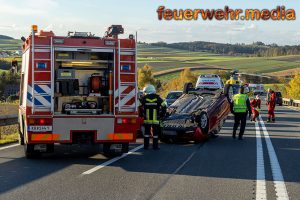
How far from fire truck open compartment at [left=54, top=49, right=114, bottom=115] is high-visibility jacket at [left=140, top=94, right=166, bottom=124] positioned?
1.93 m

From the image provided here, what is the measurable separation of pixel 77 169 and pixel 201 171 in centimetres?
233

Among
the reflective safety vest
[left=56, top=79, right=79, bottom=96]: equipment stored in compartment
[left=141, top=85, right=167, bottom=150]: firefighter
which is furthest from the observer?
the reflective safety vest

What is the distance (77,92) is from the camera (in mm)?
12227

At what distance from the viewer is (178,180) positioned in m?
8.85

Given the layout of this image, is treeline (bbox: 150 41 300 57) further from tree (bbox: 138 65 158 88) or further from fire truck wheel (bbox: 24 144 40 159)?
fire truck wheel (bbox: 24 144 40 159)

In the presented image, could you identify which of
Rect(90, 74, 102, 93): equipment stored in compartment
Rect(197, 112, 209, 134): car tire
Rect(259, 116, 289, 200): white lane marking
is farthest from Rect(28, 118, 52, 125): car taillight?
Rect(197, 112, 209, 134): car tire

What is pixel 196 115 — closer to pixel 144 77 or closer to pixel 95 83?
pixel 95 83

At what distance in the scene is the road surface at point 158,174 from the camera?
303 inches

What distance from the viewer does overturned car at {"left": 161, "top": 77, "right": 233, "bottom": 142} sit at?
1523 centimetres

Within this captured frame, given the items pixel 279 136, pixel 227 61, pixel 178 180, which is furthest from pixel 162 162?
pixel 227 61

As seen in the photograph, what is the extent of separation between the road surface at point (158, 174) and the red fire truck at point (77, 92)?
0.55 metres

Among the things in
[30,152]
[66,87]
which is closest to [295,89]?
[66,87]

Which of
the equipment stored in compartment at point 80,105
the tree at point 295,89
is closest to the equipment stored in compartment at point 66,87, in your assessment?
the equipment stored in compartment at point 80,105

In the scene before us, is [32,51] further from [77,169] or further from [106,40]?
[77,169]
